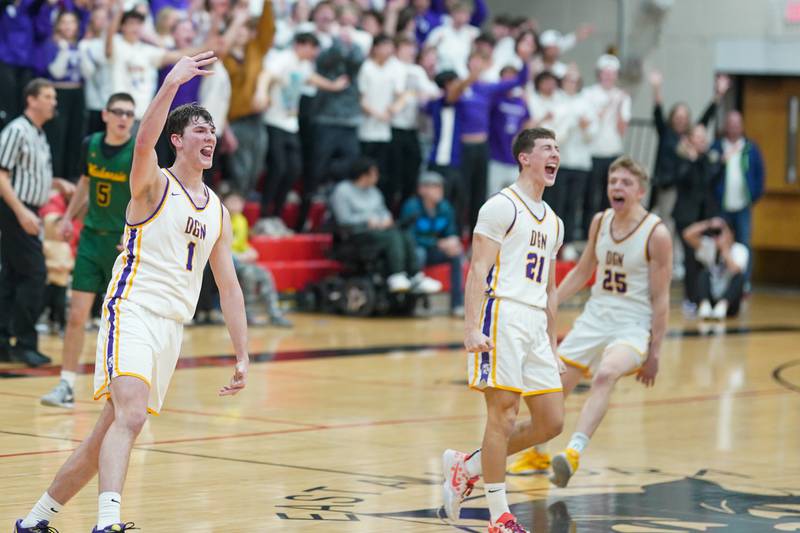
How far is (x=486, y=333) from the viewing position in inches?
291

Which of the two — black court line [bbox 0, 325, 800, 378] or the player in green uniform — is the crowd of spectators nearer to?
black court line [bbox 0, 325, 800, 378]

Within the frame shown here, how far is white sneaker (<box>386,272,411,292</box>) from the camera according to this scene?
Answer: 17.8 metres

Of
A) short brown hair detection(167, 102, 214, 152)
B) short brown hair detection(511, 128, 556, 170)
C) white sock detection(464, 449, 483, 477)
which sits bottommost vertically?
white sock detection(464, 449, 483, 477)

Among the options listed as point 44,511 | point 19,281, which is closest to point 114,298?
point 44,511

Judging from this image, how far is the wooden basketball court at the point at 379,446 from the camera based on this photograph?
7.52 m

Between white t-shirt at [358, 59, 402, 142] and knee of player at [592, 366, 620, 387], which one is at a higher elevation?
white t-shirt at [358, 59, 402, 142]

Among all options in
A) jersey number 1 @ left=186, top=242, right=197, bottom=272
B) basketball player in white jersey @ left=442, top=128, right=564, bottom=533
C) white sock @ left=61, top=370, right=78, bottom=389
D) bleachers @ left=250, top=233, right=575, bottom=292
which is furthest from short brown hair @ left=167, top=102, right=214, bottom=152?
bleachers @ left=250, top=233, right=575, bottom=292

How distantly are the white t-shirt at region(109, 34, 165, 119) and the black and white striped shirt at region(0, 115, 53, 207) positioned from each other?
3451mm

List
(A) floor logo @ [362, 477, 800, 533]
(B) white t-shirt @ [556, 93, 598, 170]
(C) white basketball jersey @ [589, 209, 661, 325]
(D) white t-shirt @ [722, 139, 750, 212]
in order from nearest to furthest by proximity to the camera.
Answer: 1. (A) floor logo @ [362, 477, 800, 533]
2. (C) white basketball jersey @ [589, 209, 661, 325]
3. (B) white t-shirt @ [556, 93, 598, 170]
4. (D) white t-shirt @ [722, 139, 750, 212]

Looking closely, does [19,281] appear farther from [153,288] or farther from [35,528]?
[35,528]

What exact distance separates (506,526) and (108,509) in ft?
6.39

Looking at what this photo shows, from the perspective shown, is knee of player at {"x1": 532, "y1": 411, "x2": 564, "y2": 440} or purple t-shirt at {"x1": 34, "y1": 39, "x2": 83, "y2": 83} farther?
purple t-shirt at {"x1": 34, "y1": 39, "x2": 83, "y2": 83}

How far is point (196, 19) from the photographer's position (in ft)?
56.1

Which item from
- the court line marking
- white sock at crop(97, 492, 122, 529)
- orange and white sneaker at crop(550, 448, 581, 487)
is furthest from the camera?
the court line marking
